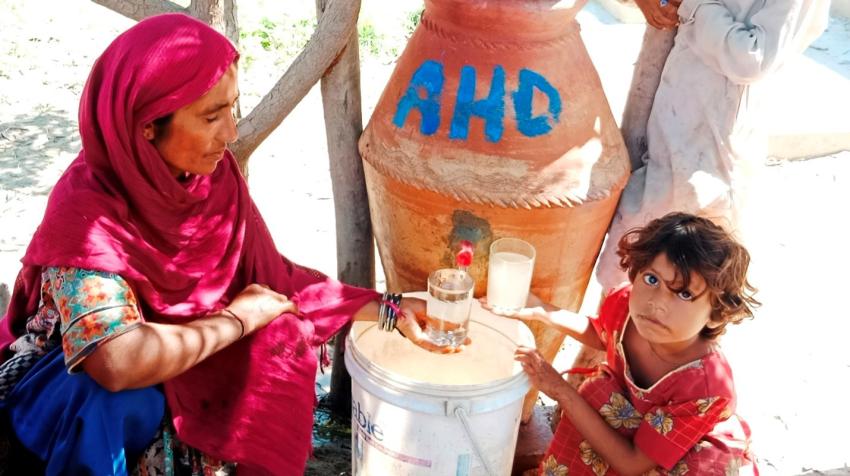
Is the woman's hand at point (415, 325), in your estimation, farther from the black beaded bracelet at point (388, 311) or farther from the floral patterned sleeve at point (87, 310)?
the floral patterned sleeve at point (87, 310)

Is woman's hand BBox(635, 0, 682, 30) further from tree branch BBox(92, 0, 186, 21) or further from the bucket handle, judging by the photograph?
tree branch BBox(92, 0, 186, 21)

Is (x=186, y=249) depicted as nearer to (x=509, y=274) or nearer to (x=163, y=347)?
(x=163, y=347)

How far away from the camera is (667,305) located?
2.30 metres

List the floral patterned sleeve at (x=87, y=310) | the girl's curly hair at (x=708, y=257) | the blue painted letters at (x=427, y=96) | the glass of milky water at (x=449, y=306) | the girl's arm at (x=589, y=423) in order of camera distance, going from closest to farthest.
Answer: the floral patterned sleeve at (x=87, y=310)
the girl's curly hair at (x=708, y=257)
the girl's arm at (x=589, y=423)
the glass of milky water at (x=449, y=306)
the blue painted letters at (x=427, y=96)

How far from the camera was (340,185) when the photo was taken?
320 centimetres

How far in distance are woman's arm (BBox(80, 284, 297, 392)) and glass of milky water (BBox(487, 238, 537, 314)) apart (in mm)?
703

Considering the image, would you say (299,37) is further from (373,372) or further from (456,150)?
(373,372)

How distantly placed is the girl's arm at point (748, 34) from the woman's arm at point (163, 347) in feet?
4.91

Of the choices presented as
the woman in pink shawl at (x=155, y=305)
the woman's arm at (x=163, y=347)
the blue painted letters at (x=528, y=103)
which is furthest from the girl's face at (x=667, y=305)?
the woman's arm at (x=163, y=347)

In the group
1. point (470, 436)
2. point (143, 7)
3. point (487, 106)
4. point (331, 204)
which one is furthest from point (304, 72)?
point (331, 204)

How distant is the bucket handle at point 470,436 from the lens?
2293 mm

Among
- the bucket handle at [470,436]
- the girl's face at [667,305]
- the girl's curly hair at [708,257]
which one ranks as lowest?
the bucket handle at [470,436]

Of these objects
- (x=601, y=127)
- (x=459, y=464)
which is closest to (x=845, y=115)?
(x=601, y=127)

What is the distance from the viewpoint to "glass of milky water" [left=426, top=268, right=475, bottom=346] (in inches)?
98.7
